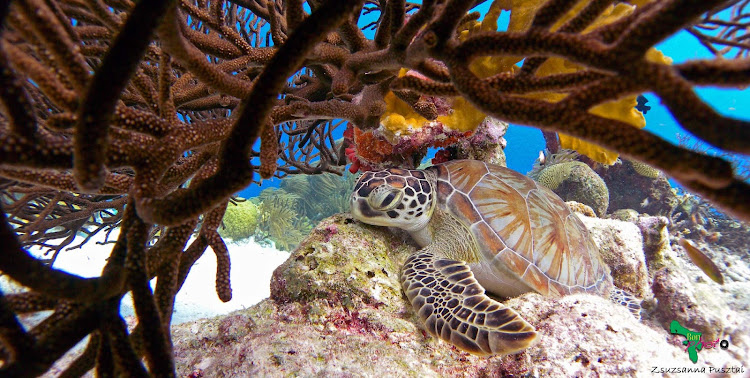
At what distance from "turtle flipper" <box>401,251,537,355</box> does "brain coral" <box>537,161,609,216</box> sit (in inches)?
199

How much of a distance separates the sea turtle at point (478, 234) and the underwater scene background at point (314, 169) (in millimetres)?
167

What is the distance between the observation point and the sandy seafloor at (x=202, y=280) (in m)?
3.35

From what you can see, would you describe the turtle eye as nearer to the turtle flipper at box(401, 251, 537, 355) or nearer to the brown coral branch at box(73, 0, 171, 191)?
the turtle flipper at box(401, 251, 537, 355)

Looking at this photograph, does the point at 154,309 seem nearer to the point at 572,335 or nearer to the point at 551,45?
the point at 551,45

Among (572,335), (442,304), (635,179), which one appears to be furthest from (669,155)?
(635,179)

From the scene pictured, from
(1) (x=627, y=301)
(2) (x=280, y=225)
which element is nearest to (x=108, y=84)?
(1) (x=627, y=301)

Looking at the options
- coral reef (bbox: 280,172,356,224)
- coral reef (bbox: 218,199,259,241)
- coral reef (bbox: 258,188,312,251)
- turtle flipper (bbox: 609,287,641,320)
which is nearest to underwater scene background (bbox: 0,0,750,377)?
turtle flipper (bbox: 609,287,641,320)

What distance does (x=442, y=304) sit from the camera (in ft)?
6.03

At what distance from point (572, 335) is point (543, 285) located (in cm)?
83

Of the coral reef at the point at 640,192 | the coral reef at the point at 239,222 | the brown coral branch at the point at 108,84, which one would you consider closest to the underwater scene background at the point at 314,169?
the brown coral branch at the point at 108,84

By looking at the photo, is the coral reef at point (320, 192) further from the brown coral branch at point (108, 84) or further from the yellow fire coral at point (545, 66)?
the brown coral branch at point (108, 84)

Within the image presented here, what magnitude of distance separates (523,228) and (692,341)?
1.89 metres

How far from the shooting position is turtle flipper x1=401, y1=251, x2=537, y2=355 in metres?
1.50

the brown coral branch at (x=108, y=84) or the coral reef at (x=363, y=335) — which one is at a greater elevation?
the brown coral branch at (x=108, y=84)
